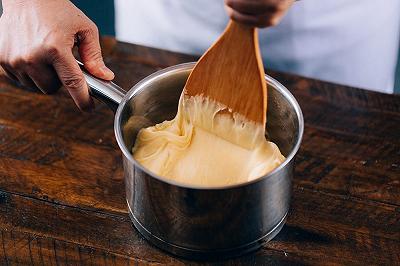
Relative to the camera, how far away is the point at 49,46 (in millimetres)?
940

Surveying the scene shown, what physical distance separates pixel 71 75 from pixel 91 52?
8 cm

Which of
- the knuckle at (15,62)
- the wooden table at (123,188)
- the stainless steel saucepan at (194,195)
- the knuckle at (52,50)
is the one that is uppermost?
the knuckle at (52,50)

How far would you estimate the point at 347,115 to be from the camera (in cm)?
110

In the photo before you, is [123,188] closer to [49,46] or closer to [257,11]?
[49,46]

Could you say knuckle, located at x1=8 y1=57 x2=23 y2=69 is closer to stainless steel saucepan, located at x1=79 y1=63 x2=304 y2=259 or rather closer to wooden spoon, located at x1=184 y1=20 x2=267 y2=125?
stainless steel saucepan, located at x1=79 y1=63 x2=304 y2=259

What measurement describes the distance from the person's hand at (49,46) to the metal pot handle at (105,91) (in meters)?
0.01

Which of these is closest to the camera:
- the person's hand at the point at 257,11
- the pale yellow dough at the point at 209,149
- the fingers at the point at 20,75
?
the person's hand at the point at 257,11

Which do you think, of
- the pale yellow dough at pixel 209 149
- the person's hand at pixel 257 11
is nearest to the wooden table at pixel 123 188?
the pale yellow dough at pixel 209 149

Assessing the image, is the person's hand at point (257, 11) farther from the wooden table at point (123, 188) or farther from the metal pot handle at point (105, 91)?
the wooden table at point (123, 188)

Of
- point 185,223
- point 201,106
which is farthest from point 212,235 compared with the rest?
point 201,106

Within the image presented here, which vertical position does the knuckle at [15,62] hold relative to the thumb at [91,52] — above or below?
below

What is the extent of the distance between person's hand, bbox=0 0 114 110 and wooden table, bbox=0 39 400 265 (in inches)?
4.2

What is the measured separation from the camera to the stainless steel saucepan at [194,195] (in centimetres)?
81

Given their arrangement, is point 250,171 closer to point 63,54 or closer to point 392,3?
point 63,54
